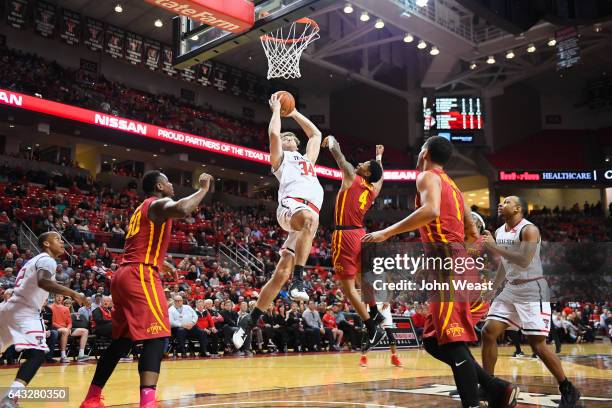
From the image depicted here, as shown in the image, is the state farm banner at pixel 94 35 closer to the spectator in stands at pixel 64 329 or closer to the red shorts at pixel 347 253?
the spectator in stands at pixel 64 329

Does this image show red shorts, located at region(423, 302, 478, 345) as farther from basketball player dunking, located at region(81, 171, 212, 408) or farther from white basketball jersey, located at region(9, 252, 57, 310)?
white basketball jersey, located at region(9, 252, 57, 310)

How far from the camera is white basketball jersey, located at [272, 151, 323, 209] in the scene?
5.69 meters

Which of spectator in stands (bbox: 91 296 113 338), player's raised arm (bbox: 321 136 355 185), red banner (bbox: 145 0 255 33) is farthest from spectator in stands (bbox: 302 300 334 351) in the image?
player's raised arm (bbox: 321 136 355 185)

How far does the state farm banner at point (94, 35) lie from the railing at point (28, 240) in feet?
36.1

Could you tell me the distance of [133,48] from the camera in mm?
27047

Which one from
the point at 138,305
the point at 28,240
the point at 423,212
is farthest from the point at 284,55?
the point at 28,240

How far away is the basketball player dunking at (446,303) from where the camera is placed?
3995 millimetres

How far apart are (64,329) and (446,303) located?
9050 mm

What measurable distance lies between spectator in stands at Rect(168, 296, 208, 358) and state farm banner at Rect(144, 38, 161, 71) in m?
17.6

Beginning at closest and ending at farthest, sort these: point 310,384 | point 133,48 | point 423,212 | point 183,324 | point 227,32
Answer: point 423,212
point 310,384
point 227,32
point 183,324
point 133,48

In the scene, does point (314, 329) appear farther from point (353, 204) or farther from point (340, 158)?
point (340, 158)

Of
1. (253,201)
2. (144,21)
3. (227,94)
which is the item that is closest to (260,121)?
(227,94)

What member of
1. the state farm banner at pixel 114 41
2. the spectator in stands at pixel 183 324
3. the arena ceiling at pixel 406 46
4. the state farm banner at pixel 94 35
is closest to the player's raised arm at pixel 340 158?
the spectator in stands at pixel 183 324

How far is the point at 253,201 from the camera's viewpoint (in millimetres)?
31141
